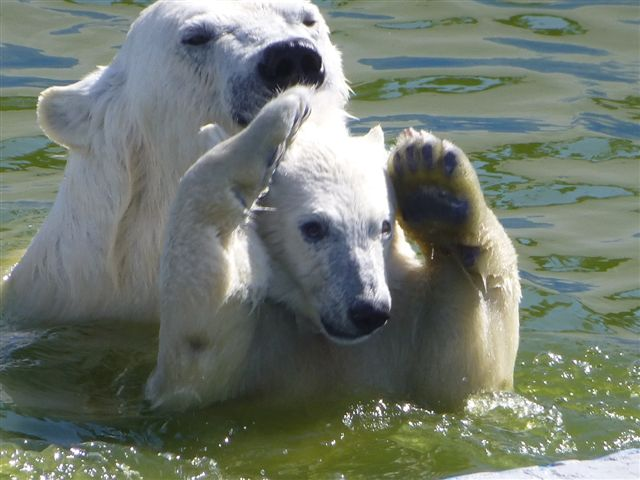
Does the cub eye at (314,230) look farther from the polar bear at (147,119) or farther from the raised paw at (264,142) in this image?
the polar bear at (147,119)

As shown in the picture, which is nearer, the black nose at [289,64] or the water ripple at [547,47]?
the black nose at [289,64]

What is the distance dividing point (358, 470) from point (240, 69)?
1288 mm

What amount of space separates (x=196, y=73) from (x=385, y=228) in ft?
2.99

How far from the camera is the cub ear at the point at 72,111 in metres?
5.28

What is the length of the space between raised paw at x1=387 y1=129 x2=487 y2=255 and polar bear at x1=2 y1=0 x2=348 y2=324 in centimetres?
47

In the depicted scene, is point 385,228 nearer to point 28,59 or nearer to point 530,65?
point 530,65

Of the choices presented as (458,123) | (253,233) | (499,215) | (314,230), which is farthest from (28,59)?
(314,230)

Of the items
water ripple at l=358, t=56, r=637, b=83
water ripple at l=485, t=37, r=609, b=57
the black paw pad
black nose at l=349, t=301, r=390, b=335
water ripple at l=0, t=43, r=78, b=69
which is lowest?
water ripple at l=0, t=43, r=78, b=69

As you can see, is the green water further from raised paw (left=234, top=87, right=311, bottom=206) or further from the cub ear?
raised paw (left=234, top=87, right=311, bottom=206)

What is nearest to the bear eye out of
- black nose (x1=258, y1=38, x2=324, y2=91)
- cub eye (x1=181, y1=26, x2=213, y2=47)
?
cub eye (x1=181, y1=26, x2=213, y2=47)

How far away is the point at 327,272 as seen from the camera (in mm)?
4422

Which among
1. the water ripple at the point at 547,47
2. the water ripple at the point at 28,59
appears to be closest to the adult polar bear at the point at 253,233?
the water ripple at the point at 28,59

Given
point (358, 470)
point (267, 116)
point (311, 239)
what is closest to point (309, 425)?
point (358, 470)

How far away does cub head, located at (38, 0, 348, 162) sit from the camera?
4793 mm
